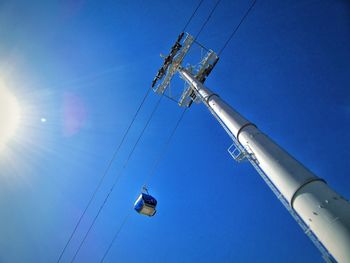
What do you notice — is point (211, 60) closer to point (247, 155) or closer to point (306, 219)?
point (247, 155)

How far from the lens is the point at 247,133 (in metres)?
7.29

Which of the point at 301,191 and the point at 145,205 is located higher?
the point at 145,205

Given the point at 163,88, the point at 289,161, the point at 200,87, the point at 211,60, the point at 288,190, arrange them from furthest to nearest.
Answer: the point at 163,88
the point at 211,60
the point at 200,87
the point at 289,161
the point at 288,190

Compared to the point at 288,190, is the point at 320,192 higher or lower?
lower

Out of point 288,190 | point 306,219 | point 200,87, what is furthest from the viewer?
point 200,87

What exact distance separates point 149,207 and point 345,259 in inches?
451

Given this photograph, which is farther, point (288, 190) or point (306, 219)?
point (288, 190)

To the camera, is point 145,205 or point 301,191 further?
point 145,205

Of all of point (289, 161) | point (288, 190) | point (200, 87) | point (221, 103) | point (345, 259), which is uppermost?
point (200, 87)

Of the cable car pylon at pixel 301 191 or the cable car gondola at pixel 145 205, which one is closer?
the cable car pylon at pixel 301 191

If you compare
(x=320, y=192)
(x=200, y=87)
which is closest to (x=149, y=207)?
(x=200, y=87)

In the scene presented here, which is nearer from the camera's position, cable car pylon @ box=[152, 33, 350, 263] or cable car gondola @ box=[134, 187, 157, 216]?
cable car pylon @ box=[152, 33, 350, 263]

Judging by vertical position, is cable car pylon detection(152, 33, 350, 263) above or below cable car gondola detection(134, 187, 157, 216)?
below

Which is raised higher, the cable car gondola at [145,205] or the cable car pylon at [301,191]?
the cable car gondola at [145,205]
